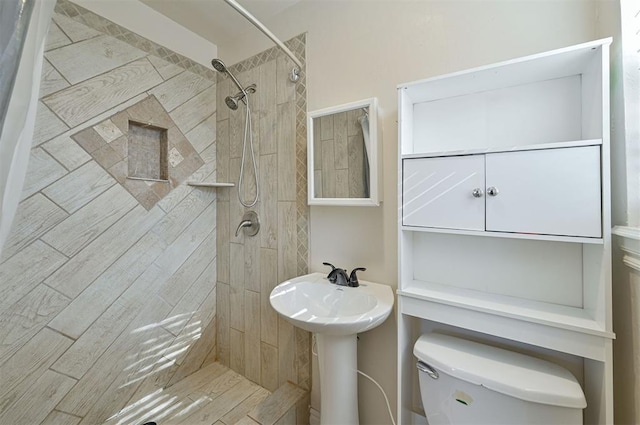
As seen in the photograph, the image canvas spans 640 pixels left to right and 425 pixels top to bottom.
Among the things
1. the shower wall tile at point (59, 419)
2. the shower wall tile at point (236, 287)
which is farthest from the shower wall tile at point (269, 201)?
the shower wall tile at point (59, 419)

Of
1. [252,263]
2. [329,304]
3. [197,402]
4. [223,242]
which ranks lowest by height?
[197,402]

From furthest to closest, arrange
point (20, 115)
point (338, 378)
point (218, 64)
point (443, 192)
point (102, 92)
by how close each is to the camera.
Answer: point (218, 64) → point (102, 92) → point (338, 378) → point (443, 192) → point (20, 115)

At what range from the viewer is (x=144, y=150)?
1675mm

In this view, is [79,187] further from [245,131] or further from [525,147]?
[525,147]

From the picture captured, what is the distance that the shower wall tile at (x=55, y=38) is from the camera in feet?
4.17

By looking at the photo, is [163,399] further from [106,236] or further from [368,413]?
[368,413]

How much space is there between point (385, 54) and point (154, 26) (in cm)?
151

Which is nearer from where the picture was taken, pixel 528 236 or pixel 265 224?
pixel 528 236

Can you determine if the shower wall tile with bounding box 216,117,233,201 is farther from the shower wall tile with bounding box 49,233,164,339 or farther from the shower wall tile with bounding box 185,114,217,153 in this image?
the shower wall tile with bounding box 49,233,164,339

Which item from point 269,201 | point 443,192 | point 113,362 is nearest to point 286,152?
point 269,201

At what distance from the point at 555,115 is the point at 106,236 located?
2.23 metres

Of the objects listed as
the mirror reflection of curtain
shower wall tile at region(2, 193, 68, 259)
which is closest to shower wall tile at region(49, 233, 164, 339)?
shower wall tile at region(2, 193, 68, 259)

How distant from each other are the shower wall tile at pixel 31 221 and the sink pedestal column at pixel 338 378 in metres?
1.46

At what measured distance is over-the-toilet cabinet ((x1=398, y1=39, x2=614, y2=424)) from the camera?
0.78 meters
